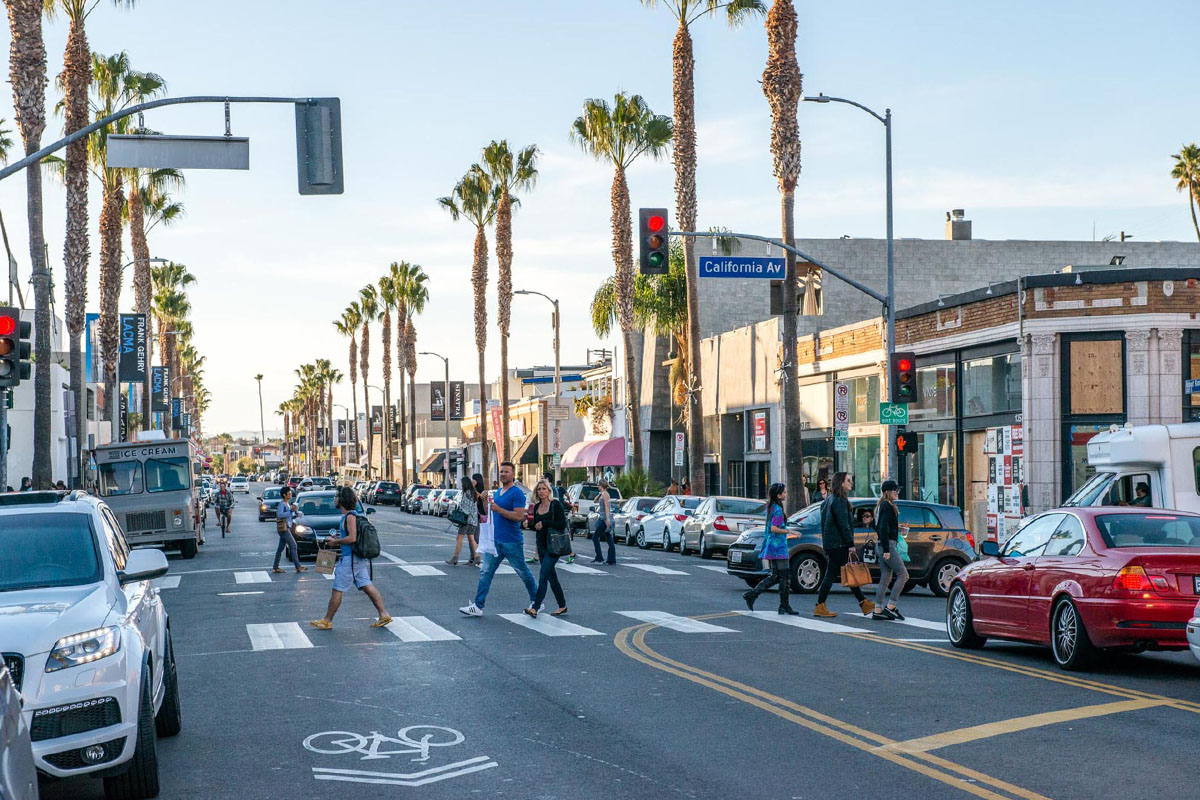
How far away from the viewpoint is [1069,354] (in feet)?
104

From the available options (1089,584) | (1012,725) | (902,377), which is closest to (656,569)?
(902,377)

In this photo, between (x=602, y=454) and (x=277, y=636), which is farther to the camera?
(x=602, y=454)

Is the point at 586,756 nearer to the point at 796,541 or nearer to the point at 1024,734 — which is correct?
the point at 1024,734

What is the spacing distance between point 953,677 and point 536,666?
386 cm

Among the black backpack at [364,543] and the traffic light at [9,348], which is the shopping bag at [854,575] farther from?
the traffic light at [9,348]

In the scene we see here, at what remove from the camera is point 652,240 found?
2522 cm

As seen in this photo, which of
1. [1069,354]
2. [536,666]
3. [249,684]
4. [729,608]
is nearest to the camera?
[249,684]

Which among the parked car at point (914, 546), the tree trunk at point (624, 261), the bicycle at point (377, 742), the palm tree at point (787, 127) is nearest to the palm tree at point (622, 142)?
the tree trunk at point (624, 261)

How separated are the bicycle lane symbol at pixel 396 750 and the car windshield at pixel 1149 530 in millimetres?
6696

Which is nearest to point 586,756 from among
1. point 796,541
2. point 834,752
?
point 834,752

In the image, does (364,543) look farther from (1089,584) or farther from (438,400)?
(438,400)

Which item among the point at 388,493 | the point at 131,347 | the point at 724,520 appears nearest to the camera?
the point at 724,520

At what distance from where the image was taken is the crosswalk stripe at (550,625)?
16.1 meters

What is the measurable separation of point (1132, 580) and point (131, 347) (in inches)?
1836
